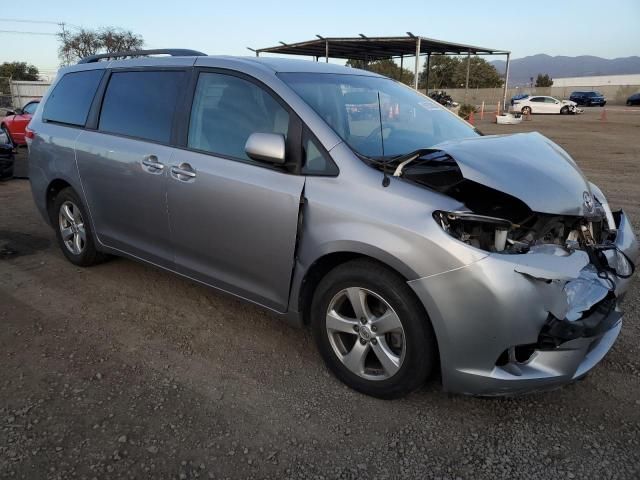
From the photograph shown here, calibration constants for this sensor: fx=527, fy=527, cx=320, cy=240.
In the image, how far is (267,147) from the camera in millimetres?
2934

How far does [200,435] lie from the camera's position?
261 centimetres

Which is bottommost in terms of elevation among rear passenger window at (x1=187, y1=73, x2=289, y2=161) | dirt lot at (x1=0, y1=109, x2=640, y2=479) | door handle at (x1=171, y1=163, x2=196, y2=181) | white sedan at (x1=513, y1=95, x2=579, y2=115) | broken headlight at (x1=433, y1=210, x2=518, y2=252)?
dirt lot at (x1=0, y1=109, x2=640, y2=479)

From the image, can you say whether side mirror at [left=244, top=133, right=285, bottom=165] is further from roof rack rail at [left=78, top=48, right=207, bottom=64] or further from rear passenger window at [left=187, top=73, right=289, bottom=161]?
roof rack rail at [left=78, top=48, right=207, bottom=64]

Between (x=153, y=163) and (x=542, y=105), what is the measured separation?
1668 inches

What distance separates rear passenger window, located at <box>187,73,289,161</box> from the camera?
3.22 m

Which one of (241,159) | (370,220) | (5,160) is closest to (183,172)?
(241,159)

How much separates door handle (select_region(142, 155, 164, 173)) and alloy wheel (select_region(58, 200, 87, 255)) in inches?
50.8

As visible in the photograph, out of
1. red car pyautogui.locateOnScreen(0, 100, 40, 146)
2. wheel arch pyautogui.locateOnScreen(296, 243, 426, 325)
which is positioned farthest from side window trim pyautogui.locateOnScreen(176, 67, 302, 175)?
red car pyautogui.locateOnScreen(0, 100, 40, 146)

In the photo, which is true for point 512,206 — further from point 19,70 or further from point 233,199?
point 19,70

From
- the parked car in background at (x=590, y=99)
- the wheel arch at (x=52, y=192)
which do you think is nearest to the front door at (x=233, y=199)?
the wheel arch at (x=52, y=192)

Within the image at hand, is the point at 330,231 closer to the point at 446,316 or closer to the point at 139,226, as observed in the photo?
the point at 446,316

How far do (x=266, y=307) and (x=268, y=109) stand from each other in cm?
122

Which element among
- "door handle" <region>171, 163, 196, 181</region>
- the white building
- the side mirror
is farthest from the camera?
the white building

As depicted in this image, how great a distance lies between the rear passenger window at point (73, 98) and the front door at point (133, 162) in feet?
0.79
